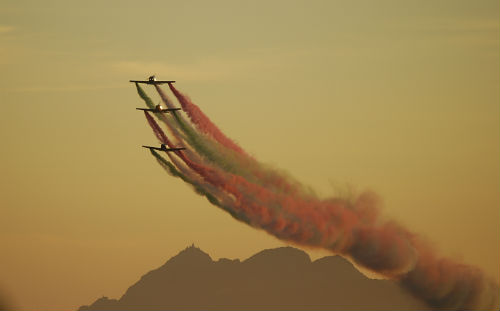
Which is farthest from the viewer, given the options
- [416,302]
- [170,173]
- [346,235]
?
[416,302]

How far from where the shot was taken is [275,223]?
15475 centimetres

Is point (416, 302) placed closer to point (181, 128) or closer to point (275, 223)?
point (275, 223)

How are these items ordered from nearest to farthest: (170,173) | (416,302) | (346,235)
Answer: (170,173) < (346,235) < (416,302)

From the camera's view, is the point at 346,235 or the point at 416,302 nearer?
the point at 346,235

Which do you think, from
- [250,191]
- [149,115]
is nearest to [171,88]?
[149,115]

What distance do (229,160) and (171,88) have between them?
10.4 m

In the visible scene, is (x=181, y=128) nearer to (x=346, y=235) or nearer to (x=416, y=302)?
(x=346, y=235)

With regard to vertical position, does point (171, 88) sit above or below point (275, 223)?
above

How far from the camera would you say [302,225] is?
15725 centimetres

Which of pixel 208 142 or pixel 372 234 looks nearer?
pixel 208 142

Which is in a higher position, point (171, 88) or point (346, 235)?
point (171, 88)

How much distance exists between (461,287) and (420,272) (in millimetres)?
9583

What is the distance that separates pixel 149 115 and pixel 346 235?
28.3m

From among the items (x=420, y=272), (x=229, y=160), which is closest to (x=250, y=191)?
(x=229, y=160)
